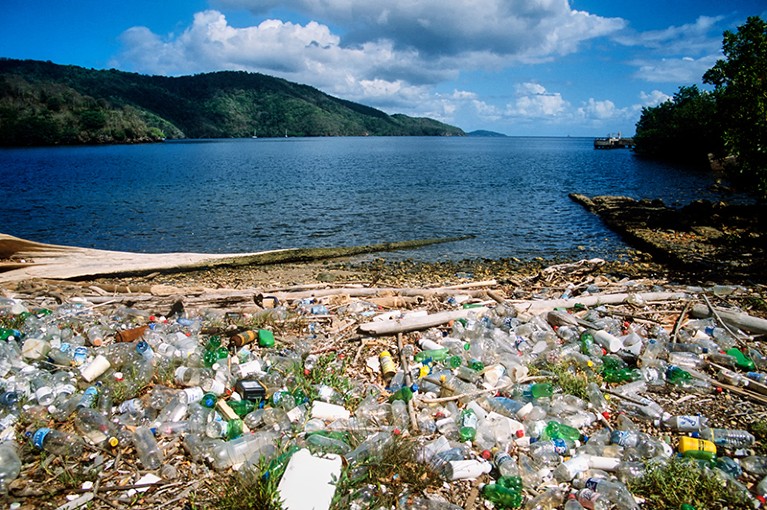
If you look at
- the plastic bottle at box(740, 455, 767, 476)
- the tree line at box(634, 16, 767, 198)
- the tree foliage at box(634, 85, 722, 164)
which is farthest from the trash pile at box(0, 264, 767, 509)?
the tree foliage at box(634, 85, 722, 164)

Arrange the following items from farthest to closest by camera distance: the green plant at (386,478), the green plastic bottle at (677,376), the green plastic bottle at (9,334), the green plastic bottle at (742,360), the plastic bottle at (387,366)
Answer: the green plastic bottle at (9,334), the green plastic bottle at (742,360), the plastic bottle at (387,366), the green plastic bottle at (677,376), the green plant at (386,478)

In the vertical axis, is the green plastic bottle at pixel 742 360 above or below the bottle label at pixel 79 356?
Answer: below

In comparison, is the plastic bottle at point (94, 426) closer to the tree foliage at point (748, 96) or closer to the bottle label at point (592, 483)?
the bottle label at point (592, 483)

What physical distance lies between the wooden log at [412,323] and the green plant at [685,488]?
3013mm

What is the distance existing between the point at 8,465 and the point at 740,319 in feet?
26.5

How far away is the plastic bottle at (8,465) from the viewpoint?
3131 mm

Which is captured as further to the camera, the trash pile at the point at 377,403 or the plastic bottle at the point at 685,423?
the plastic bottle at the point at 685,423

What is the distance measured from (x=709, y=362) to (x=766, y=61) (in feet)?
40.8

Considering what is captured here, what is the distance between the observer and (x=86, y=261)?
35.8 feet

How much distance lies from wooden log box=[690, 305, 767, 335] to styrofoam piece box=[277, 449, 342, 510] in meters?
5.77

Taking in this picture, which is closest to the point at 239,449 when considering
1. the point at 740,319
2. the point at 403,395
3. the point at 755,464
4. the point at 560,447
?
the point at 403,395

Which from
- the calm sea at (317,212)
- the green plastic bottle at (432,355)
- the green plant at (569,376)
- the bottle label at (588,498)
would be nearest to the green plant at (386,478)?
the bottle label at (588,498)

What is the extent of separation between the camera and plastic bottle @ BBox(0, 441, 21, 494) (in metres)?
3.13

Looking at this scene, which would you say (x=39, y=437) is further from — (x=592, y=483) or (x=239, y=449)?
(x=592, y=483)
